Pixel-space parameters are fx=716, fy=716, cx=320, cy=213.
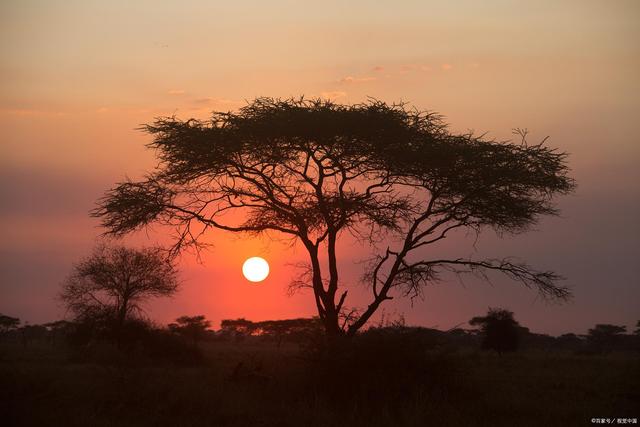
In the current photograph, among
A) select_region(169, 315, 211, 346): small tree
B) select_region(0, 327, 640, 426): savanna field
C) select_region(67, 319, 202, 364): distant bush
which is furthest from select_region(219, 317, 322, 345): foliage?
select_region(0, 327, 640, 426): savanna field

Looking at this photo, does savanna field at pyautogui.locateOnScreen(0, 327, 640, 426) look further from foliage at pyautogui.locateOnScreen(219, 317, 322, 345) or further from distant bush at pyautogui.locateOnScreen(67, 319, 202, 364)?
foliage at pyautogui.locateOnScreen(219, 317, 322, 345)

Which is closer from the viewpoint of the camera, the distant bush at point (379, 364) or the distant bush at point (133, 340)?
the distant bush at point (379, 364)

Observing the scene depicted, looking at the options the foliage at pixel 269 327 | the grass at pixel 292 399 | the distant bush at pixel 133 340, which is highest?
the foliage at pixel 269 327

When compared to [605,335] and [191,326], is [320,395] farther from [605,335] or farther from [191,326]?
[605,335]

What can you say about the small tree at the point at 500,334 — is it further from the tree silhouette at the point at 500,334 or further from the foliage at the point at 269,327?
the foliage at the point at 269,327

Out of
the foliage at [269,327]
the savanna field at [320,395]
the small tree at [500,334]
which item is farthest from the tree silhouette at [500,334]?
the savanna field at [320,395]

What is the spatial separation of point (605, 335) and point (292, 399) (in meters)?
61.0

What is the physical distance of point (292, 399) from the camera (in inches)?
591

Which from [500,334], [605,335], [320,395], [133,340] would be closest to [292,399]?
[320,395]

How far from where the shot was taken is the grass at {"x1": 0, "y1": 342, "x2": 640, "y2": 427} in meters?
12.8

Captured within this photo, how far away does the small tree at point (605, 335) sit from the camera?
67.9 metres

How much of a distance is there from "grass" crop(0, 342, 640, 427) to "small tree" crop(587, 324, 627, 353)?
53.9 meters

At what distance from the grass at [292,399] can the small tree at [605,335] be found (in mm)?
53900

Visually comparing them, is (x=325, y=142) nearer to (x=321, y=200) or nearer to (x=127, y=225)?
(x=321, y=200)
